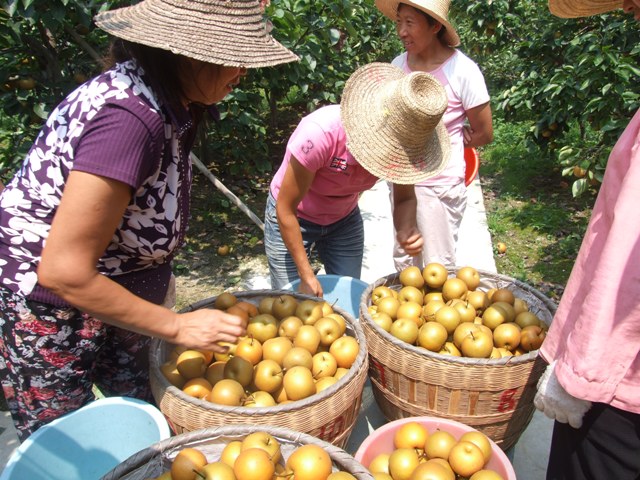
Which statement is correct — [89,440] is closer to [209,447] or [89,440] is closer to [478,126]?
[209,447]

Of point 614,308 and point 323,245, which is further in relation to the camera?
point 323,245

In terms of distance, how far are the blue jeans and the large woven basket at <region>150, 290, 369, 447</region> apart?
40.9 inches

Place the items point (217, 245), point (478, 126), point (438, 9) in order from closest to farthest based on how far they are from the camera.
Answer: point (438, 9) → point (478, 126) → point (217, 245)

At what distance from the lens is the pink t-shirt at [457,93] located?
306 centimetres

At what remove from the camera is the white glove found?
1.47 m

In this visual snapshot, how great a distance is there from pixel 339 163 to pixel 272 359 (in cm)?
92

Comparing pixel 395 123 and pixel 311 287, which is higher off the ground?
pixel 395 123

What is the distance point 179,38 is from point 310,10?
4103 mm

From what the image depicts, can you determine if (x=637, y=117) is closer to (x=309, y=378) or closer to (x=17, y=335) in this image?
(x=309, y=378)

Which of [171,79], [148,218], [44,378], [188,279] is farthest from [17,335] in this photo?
[188,279]

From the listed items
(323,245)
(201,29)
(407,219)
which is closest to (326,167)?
(407,219)

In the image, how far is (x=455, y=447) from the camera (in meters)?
1.83

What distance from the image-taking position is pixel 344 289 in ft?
10.2

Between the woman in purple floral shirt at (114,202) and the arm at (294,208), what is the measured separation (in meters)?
0.59
